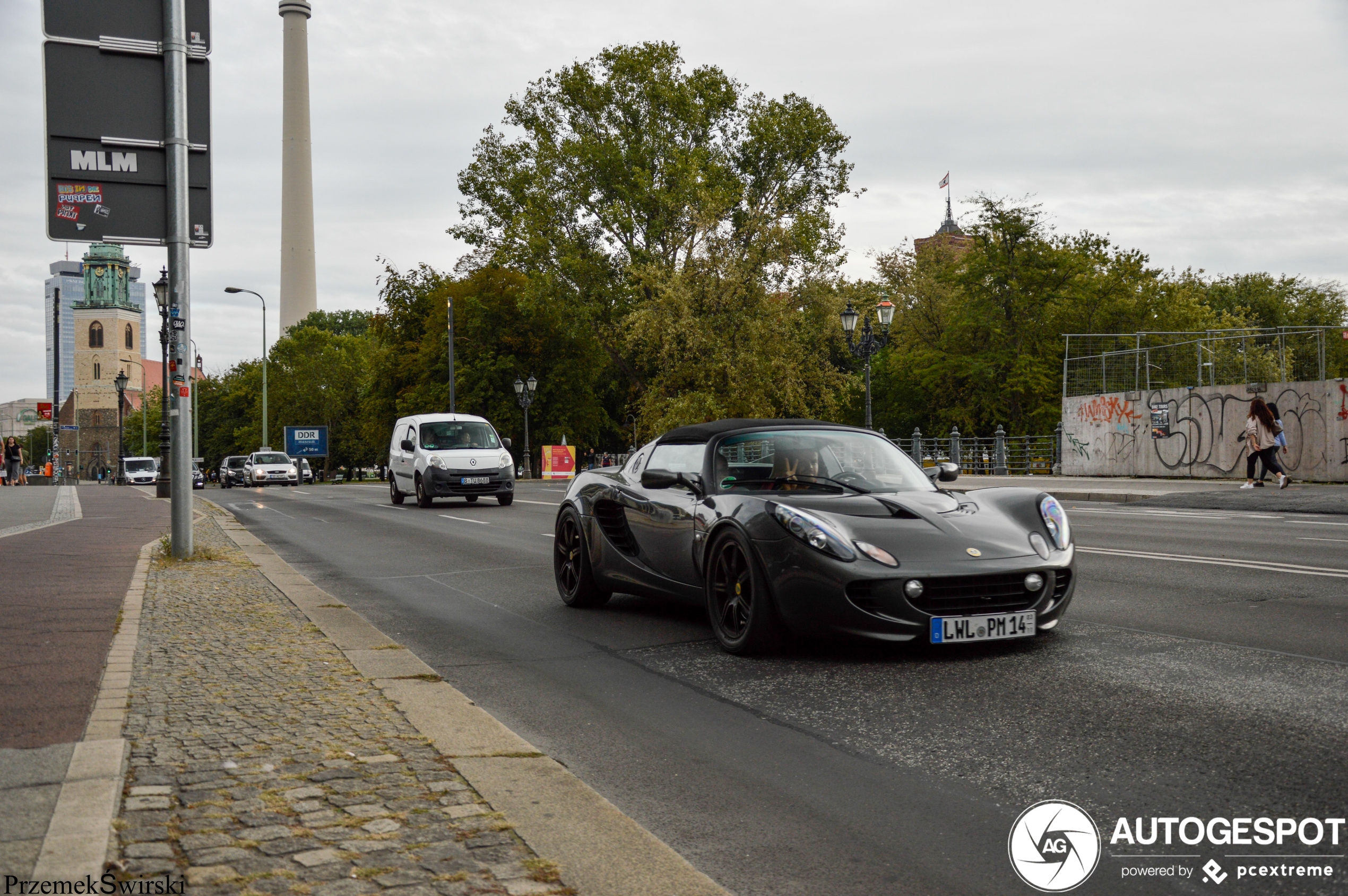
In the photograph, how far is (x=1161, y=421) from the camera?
101 ft

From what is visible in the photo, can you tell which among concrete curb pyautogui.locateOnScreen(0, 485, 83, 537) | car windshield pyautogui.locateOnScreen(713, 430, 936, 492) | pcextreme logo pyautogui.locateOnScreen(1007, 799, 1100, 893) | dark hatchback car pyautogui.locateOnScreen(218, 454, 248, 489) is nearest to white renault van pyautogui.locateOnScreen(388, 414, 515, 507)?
concrete curb pyautogui.locateOnScreen(0, 485, 83, 537)

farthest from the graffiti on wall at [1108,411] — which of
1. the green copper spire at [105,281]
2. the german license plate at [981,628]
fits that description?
the green copper spire at [105,281]

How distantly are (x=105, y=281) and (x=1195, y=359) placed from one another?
A: 129236mm

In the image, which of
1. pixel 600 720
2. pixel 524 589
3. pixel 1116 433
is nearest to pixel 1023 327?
pixel 1116 433

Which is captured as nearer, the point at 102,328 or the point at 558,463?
the point at 558,463

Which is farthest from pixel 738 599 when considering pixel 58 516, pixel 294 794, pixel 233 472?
pixel 233 472

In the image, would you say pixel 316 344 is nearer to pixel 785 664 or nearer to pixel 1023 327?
pixel 1023 327

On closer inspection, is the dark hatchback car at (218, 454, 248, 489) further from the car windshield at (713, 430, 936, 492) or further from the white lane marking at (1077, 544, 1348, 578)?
the car windshield at (713, 430, 936, 492)

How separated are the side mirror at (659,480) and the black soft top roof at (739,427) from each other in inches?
15.2

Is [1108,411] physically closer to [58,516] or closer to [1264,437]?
[1264,437]

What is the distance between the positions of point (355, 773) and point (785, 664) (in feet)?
8.91

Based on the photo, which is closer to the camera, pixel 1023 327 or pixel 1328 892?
pixel 1328 892

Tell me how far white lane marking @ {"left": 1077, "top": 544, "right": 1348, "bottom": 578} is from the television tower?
95559 millimetres

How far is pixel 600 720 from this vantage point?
5.06m
